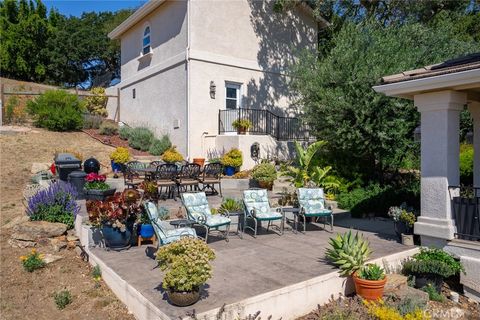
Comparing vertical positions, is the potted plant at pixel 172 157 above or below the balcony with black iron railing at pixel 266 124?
below

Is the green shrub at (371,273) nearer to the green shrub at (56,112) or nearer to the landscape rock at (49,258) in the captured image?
the landscape rock at (49,258)

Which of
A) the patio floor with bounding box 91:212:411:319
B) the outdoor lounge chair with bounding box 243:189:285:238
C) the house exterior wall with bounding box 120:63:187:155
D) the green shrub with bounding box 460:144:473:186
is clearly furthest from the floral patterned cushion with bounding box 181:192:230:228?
the green shrub with bounding box 460:144:473:186

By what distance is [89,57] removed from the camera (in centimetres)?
3953

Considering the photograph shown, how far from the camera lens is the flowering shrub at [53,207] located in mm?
7746

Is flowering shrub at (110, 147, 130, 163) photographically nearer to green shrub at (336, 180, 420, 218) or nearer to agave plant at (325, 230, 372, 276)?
green shrub at (336, 180, 420, 218)

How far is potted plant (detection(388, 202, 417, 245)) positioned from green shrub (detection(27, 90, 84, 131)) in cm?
1527

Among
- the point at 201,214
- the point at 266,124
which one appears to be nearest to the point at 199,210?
the point at 201,214

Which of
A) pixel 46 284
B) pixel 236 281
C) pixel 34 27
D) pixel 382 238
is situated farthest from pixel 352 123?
pixel 34 27

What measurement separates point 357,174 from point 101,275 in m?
8.99

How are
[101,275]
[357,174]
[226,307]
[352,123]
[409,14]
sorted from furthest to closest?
1. [409,14]
2. [357,174]
3. [352,123]
4. [101,275]
5. [226,307]

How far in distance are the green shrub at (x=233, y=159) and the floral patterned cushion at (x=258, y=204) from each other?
498 centimetres

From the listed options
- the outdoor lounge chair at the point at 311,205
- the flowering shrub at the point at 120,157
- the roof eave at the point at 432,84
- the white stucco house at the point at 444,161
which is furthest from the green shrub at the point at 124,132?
the white stucco house at the point at 444,161

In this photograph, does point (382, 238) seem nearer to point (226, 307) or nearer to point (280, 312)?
point (280, 312)

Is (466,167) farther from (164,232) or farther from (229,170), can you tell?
(164,232)
